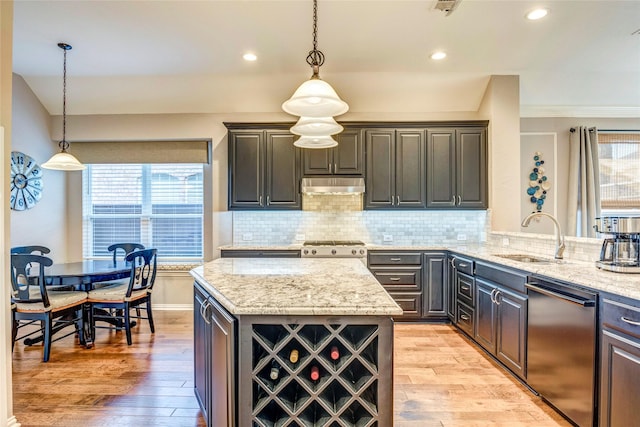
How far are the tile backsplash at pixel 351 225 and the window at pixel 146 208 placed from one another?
777 millimetres

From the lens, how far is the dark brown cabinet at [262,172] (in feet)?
14.4

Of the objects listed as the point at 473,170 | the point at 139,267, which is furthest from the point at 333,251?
the point at 139,267

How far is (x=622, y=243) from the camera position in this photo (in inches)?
87.4

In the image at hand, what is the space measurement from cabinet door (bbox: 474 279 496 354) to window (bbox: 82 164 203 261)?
3713mm

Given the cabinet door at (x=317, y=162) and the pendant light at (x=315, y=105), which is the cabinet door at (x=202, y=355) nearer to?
the pendant light at (x=315, y=105)

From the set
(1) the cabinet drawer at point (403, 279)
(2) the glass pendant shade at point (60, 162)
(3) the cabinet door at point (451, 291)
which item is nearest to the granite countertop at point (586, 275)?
(3) the cabinet door at point (451, 291)

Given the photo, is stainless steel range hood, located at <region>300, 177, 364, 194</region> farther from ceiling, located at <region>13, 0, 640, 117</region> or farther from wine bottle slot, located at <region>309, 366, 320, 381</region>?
wine bottle slot, located at <region>309, 366, 320, 381</region>

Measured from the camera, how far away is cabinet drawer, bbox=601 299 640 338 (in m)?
1.68

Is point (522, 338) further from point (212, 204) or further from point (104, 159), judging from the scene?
point (104, 159)

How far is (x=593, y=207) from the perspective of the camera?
4812 mm

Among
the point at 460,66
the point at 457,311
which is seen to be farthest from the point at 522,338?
the point at 460,66

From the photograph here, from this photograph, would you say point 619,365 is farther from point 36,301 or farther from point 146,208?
point 146,208

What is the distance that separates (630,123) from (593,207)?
1445 millimetres

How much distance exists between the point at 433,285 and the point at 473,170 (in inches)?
62.1
